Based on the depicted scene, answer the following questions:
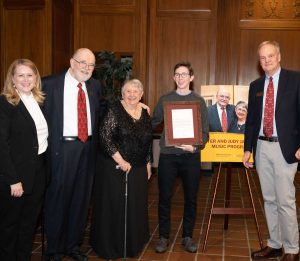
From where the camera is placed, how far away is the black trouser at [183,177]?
3416mm

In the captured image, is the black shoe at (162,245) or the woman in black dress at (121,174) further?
the black shoe at (162,245)

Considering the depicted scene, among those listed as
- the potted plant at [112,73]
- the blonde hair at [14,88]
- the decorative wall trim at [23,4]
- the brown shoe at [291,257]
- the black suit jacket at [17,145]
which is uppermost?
the decorative wall trim at [23,4]

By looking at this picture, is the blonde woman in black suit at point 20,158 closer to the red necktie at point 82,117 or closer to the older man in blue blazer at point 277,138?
the red necktie at point 82,117

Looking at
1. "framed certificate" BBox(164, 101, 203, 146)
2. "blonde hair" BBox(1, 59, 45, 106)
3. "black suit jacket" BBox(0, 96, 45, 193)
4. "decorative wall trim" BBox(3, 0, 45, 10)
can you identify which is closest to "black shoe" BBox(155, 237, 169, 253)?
"framed certificate" BBox(164, 101, 203, 146)

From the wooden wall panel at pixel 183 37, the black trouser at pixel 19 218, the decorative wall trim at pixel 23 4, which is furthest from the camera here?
the wooden wall panel at pixel 183 37

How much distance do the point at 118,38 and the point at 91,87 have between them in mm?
4816

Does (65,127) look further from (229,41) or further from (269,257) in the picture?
(229,41)

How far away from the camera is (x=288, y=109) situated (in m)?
3.05

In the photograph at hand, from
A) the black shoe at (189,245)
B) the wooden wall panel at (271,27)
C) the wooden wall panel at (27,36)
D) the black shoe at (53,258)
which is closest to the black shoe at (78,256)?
the black shoe at (53,258)

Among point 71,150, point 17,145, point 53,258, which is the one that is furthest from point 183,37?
point 17,145

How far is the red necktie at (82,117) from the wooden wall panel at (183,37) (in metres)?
4.91

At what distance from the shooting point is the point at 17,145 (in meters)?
2.53

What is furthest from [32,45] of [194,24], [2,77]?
[194,24]

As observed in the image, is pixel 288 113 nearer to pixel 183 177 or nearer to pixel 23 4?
pixel 183 177
